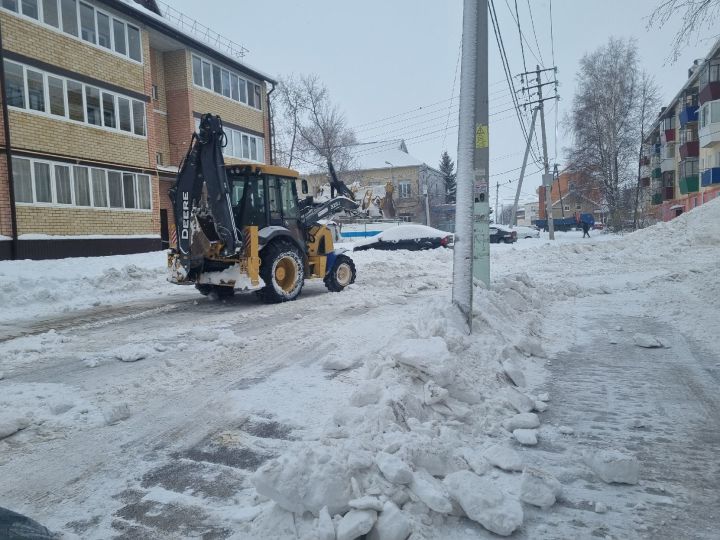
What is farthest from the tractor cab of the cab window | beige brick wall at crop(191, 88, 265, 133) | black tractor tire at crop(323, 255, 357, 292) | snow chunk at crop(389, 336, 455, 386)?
beige brick wall at crop(191, 88, 265, 133)

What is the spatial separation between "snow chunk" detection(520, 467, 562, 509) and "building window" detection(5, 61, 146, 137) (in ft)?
58.1

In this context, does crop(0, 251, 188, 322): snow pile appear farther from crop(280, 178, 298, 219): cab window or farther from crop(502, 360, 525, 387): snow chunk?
crop(502, 360, 525, 387): snow chunk

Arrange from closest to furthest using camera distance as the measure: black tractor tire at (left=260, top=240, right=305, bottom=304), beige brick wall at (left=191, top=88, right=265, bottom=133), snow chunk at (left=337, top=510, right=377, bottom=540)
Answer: snow chunk at (left=337, top=510, right=377, bottom=540), black tractor tire at (left=260, top=240, right=305, bottom=304), beige brick wall at (left=191, top=88, right=265, bottom=133)

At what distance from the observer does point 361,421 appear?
130 inches

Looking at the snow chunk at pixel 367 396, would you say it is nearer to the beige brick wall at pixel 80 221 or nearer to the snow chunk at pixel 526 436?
the snow chunk at pixel 526 436

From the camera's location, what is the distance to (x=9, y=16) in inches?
580

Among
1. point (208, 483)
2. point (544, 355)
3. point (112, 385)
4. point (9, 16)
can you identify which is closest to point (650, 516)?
point (208, 483)

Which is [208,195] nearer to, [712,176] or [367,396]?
[367,396]

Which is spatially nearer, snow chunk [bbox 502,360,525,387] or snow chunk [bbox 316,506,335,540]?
snow chunk [bbox 316,506,335,540]

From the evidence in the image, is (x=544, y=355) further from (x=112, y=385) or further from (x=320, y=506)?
(x=112, y=385)

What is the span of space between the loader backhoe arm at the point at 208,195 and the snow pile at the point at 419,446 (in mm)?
4591

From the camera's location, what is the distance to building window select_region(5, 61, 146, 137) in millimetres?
15008

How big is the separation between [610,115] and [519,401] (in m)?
42.0

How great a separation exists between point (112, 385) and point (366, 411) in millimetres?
2768
